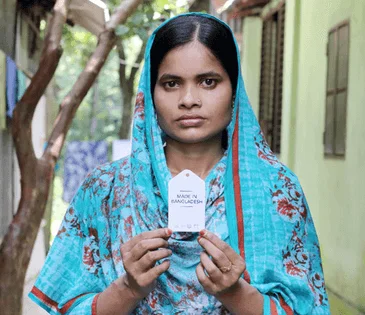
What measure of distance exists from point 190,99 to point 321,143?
570cm

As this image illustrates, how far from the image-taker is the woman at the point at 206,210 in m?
2.28

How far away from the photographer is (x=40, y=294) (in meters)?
2.45

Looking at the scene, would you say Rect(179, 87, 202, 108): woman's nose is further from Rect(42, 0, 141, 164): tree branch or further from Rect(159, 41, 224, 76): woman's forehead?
Result: Rect(42, 0, 141, 164): tree branch

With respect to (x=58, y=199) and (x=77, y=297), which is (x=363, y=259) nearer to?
(x=77, y=297)

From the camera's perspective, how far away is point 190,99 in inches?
89.3

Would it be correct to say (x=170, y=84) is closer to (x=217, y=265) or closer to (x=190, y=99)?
(x=190, y=99)

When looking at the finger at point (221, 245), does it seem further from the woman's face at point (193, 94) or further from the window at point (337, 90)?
the window at point (337, 90)

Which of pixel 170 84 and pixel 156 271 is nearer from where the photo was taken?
pixel 156 271

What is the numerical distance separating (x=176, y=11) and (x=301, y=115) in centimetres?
198

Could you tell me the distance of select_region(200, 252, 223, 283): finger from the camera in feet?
6.86

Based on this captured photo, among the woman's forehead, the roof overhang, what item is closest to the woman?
the woman's forehead

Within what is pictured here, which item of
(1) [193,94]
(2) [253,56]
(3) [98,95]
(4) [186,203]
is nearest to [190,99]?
(1) [193,94]

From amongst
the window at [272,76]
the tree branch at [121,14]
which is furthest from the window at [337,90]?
the window at [272,76]

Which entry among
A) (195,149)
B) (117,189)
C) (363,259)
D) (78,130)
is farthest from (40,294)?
(78,130)
